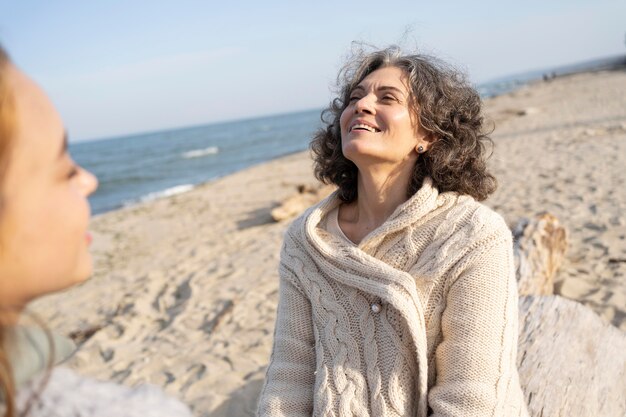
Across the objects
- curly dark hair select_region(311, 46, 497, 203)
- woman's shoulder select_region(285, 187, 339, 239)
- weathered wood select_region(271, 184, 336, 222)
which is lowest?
weathered wood select_region(271, 184, 336, 222)

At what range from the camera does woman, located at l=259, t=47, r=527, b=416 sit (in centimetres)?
192

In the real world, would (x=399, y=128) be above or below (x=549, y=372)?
above

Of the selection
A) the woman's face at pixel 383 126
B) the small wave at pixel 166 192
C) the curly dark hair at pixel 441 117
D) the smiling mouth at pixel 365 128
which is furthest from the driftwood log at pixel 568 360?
the small wave at pixel 166 192

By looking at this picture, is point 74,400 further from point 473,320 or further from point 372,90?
point 372,90

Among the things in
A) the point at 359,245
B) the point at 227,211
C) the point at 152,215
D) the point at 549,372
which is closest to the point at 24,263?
the point at 359,245

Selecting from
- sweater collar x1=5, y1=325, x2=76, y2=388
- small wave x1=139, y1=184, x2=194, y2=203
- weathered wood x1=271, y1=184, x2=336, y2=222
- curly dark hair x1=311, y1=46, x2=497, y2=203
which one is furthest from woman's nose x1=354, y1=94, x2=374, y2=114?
small wave x1=139, y1=184, x2=194, y2=203

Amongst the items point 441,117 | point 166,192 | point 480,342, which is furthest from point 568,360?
point 166,192

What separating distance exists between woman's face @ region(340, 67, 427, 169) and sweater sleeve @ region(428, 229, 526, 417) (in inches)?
20.9

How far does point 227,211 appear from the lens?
34.9 feet

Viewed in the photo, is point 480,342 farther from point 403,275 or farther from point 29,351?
point 29,351

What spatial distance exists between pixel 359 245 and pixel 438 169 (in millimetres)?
456

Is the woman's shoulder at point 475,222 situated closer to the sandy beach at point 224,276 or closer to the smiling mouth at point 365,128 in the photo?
the smiling mouth at point 365,128

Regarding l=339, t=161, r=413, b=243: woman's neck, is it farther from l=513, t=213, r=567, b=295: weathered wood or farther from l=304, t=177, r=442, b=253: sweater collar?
l=513, t=213, r=567, b=295: weathered wood

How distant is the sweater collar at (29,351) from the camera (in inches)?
28.9
